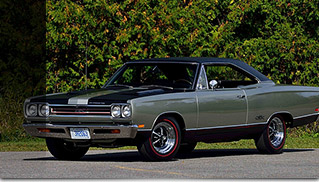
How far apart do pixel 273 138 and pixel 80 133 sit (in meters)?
4.11

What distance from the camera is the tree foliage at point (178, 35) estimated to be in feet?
68.0

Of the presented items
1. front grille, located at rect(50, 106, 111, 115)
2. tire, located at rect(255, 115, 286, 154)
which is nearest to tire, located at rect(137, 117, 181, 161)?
front grille, located at rect(50, 106, 111, 115)

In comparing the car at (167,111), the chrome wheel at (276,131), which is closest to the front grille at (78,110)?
the car at (167,111)

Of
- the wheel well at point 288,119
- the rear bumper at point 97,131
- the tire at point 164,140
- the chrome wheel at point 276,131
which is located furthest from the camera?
the wheel well at point 288,119

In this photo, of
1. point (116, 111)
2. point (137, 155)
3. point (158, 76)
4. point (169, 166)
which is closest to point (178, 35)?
point (137, 155)

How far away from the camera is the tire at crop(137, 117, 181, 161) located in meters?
11.9

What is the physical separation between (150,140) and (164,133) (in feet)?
1.36

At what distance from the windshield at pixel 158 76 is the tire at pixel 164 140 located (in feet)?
3.16

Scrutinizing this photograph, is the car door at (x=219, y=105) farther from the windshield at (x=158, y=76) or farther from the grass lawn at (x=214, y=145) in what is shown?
the grass lawn at (x=214, y=145)

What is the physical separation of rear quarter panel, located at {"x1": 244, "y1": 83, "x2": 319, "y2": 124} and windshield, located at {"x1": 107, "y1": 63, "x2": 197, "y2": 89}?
1.23 meters

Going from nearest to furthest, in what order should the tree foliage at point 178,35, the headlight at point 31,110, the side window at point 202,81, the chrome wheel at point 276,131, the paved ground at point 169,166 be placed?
the paved ground at point 169,166, the headlight at point 31,110, the side window at point 202,81, the chrome wheel at point 276,131, the tree foliage at point 178,35

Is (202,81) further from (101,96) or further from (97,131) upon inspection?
(97,131)

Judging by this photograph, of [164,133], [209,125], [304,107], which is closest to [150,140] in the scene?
[164,133]

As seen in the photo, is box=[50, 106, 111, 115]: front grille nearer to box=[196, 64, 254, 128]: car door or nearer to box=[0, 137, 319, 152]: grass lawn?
box=[196, 64, 254, 128]: car door
